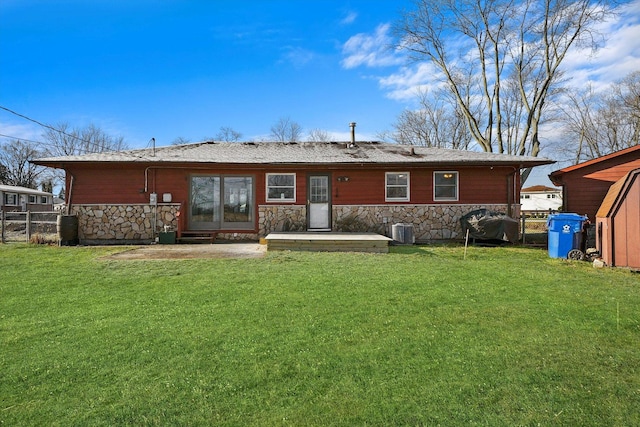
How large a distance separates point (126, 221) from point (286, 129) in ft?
93.2

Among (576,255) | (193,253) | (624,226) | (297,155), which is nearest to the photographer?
(624,226)

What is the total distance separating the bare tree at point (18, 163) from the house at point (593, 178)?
49.3 metres

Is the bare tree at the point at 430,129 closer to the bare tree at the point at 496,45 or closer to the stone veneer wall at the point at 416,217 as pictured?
the bare tree at the point at 496,45

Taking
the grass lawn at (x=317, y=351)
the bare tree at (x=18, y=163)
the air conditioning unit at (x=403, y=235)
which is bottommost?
the grass lawn at (x=317, y=351)

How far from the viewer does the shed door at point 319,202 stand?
39.6 feet

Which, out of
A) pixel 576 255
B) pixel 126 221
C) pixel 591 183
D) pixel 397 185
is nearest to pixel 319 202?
pixel 397 185

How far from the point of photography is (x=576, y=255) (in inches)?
328

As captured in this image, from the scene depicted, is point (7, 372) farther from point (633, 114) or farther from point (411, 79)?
point (633, 114)

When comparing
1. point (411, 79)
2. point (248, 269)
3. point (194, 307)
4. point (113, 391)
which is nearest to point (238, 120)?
point (411, 79)

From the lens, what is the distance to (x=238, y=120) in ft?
84.6

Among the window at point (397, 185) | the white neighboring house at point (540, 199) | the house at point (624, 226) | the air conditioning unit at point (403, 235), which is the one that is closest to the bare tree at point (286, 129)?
the window at point (397, 185)

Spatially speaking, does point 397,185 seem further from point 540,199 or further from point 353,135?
point 540,199

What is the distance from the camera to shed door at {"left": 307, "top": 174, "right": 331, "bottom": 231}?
39.6ft

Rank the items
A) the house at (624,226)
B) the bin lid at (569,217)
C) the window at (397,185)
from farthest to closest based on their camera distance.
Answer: the window at (397,185)
the bin lid at (569,217)
the house at (624,226)
